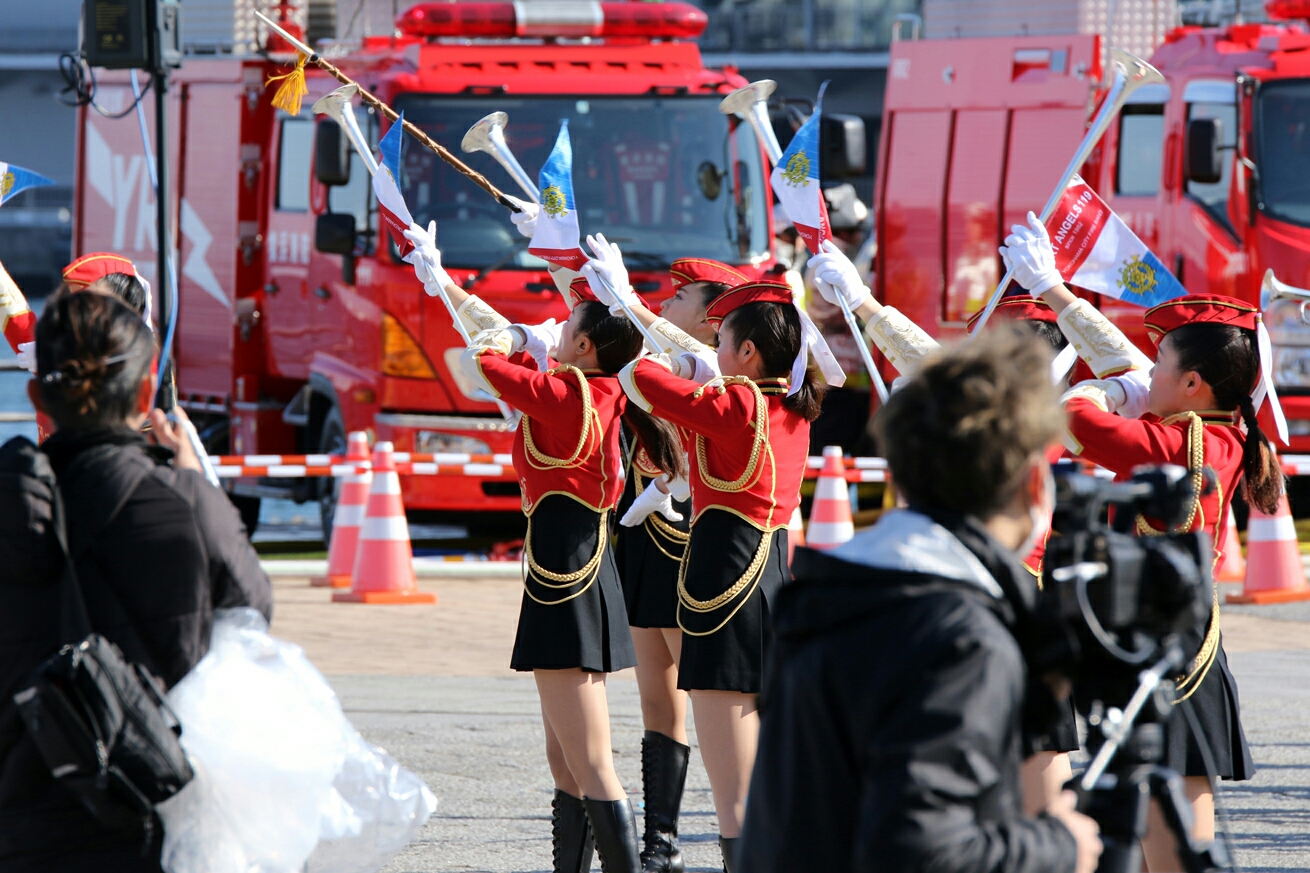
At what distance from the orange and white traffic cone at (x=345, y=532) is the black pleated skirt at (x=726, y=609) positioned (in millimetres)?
6252

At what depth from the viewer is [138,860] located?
113 inches

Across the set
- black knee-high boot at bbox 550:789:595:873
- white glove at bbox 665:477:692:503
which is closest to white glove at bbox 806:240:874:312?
white glove at bbox 665:477:692:503

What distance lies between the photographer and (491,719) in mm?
7656

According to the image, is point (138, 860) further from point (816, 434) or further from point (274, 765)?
point (816, 434)

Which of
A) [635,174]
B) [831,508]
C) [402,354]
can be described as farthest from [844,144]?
[402,354]

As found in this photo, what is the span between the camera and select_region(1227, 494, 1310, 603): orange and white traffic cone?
34.3ft

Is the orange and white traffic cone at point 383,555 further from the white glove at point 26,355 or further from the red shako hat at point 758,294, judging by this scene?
the red shako hat at point 758,294

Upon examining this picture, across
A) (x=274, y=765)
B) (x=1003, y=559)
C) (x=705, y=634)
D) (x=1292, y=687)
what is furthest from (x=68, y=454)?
(x=1292, y=687)

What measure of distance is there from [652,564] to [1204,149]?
7668 mm

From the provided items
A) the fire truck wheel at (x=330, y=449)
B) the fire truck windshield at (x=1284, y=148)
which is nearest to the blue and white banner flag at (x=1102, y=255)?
the fire truck wheel at (x=330, y=449)

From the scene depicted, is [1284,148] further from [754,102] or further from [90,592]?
[90,592]

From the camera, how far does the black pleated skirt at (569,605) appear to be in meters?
4.89

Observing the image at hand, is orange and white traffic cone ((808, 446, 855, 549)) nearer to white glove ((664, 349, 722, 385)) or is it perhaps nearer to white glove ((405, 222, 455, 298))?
white glove ((405, 222, 455, 298))

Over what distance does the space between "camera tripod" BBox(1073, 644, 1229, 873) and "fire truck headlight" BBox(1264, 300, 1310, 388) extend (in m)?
10.3
